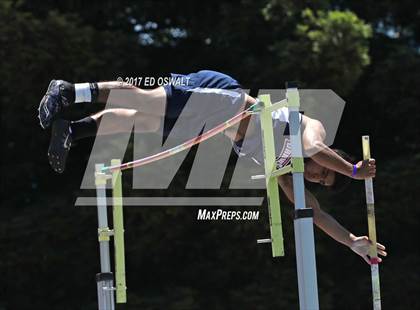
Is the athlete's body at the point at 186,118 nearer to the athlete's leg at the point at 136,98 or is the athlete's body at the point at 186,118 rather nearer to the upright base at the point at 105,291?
the athlete's leg at the point at 136,98

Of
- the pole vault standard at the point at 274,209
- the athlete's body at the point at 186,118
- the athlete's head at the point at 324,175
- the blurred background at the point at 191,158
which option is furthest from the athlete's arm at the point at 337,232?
the blurred background at the point at 191,158

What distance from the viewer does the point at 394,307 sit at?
8.57m

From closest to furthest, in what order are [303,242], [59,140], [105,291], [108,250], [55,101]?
1. [303,242]
2. [55,101]
3. [59,140]
4. [105,291]
5. [108,250]

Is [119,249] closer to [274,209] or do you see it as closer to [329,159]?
[274,209]

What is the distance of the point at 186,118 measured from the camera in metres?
4.07

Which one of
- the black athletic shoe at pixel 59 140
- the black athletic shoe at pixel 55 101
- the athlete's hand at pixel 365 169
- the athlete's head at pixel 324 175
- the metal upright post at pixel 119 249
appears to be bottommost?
the metal upright post at pixel 119 249

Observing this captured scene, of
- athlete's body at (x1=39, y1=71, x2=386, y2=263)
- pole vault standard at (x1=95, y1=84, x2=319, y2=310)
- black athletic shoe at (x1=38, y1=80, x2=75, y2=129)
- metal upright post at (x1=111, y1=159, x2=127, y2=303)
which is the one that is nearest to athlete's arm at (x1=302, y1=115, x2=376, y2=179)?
athlete's body at (x1=39, y1=71, x2=386, y2=263)

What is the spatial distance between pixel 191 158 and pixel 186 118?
4308 millimetres

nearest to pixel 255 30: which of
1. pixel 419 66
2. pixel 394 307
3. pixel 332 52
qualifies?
pixel 332 52

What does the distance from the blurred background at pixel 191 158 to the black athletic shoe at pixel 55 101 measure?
427 cm

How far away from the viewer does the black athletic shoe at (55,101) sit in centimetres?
362

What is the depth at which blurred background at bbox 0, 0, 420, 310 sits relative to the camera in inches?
317

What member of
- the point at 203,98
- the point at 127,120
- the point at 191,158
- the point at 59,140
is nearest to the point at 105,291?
the point at 59,140

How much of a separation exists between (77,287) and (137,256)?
0.79 m
